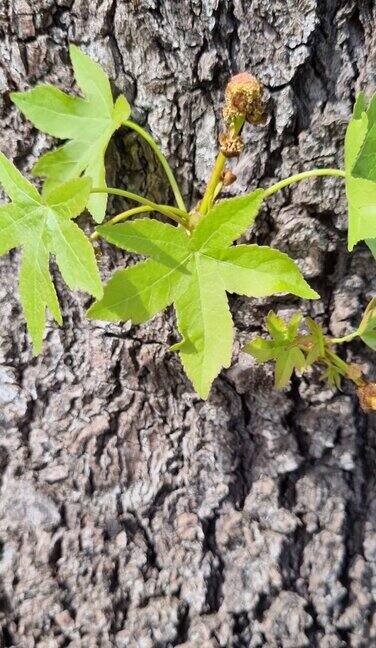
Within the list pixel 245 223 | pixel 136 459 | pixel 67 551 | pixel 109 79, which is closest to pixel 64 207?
pixel 245 223

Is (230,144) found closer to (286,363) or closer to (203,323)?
(203,323)

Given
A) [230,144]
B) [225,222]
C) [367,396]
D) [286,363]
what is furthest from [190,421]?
[230,144]

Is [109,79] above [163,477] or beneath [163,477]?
above

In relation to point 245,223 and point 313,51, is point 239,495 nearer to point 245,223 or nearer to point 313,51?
point 245,223

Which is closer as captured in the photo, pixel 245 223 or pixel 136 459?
pixel 245 223

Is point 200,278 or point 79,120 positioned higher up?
point 79,120

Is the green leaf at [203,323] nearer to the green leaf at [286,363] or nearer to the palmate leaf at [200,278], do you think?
the palmate leaf at [200,278]

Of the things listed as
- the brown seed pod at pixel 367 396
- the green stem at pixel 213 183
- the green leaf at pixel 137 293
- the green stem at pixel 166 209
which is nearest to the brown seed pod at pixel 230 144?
the green stem at pixel 213 183
